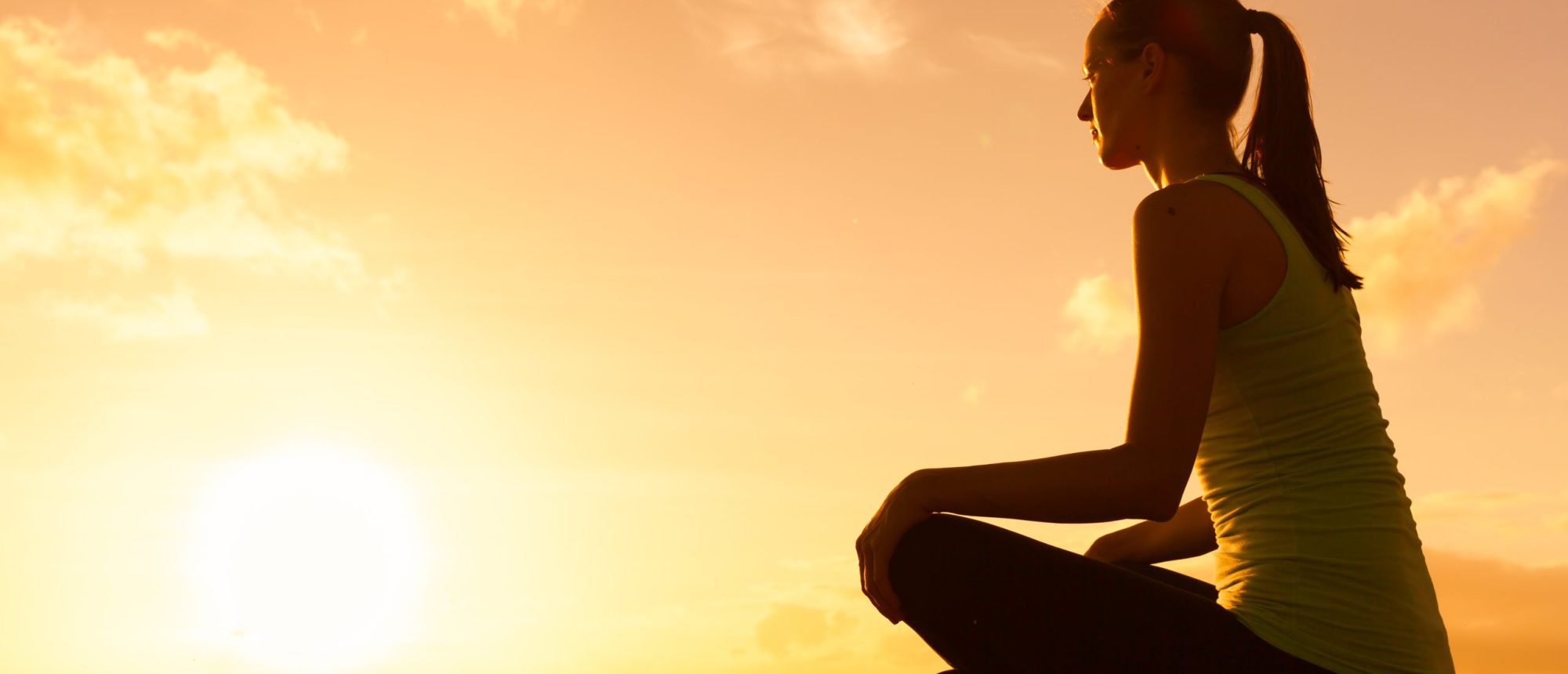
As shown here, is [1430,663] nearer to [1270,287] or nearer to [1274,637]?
[1274,637]

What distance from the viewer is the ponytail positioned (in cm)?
406

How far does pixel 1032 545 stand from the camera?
3666mm

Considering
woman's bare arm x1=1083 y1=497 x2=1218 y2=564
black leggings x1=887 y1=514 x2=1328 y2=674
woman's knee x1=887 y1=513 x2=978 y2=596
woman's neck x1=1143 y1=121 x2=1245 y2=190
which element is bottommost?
black leggings x1=887 y1=514 x2=1328 y2=674

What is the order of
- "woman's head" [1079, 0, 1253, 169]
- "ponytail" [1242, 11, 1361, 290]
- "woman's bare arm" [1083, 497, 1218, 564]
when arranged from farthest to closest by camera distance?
"woman's bare arm" [1083, 497, 1218, 564] < "woman's head" [1079, 0, 1253, 169] < "ponytail" [1242, 11, 1361, 290]

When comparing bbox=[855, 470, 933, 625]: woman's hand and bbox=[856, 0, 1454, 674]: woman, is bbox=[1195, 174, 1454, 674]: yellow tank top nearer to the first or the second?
bbox=[856, 0, 1454, 674]: woman

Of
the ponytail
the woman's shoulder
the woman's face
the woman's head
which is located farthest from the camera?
the woman's face

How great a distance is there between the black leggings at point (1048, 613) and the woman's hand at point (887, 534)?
33mm

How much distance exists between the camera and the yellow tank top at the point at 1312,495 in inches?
138

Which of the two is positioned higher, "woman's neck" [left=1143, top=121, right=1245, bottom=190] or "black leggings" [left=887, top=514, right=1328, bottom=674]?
"woman's neck" [left=1143, top=121, right=1245, bottom=190]

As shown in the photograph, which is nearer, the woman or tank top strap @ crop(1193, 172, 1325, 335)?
the woman

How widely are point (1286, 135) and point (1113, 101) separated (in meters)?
0.56

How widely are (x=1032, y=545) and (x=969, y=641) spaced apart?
32 cm

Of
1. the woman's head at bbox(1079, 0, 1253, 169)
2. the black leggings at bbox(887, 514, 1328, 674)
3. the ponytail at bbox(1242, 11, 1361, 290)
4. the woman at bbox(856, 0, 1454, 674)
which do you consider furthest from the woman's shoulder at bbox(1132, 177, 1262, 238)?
the black leggings at bbox(887, 514, 1328, 674)

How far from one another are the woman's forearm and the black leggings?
7 centimetres
